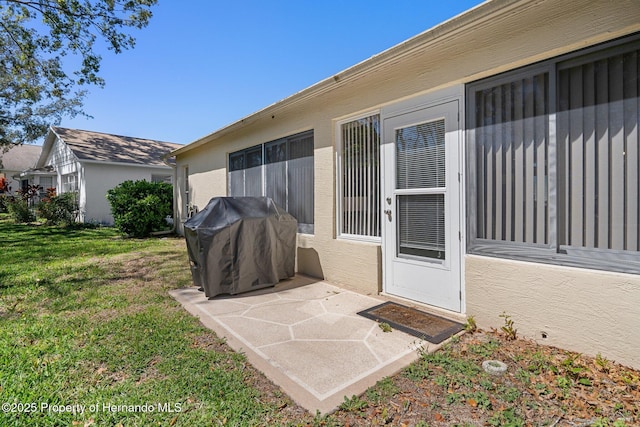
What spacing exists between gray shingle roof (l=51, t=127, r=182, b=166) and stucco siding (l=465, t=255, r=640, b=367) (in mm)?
13871

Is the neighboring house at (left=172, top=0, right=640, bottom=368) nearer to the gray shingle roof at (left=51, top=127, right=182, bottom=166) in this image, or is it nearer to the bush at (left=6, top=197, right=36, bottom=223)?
the gray shingle roof at (left=51, top=127, right=182, bottom=166)

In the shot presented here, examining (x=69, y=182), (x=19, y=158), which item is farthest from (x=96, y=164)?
(x=19, y=158)

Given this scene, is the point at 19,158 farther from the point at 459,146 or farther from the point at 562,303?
the point at 562,303

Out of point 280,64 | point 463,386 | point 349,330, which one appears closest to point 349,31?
point 280,64

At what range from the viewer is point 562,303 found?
8.57 feet


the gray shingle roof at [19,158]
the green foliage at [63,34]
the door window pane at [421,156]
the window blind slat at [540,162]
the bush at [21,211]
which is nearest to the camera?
the window blind slat at [540,162]

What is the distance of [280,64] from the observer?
8.62 m

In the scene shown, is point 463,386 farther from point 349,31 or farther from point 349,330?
point 349,31

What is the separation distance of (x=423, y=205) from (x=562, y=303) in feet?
5.37

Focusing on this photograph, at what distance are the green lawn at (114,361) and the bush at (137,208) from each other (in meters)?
5.10

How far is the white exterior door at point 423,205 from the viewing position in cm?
342

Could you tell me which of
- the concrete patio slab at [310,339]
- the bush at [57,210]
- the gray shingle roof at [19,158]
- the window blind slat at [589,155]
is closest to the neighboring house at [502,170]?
the window blind slat at [589,155]

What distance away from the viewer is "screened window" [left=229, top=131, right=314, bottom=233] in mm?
5527

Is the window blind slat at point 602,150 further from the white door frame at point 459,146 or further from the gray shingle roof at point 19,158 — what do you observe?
the gray shingle roof at point 19,158
